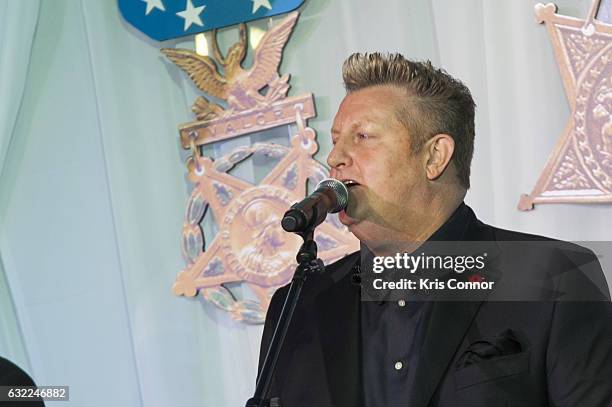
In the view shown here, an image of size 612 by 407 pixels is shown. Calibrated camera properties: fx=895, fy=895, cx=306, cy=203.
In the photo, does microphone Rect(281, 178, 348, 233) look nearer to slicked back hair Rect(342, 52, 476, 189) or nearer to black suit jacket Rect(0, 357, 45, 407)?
slicked back hair Rect(342, 52, 476, 189)

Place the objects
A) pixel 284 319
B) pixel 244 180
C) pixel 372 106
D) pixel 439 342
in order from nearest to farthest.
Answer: pixel 284 319
pixel 439 342
pixel 372 106
pixel 244 180

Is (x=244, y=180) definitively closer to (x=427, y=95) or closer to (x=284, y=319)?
(x=427, y=95)

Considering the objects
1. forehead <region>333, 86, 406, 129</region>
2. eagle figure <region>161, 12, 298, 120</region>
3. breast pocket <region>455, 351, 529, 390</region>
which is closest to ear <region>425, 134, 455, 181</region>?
forehead <region>333, 86, 406, 129</region>

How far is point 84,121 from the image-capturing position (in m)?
3.13

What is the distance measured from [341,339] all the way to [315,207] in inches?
20.8

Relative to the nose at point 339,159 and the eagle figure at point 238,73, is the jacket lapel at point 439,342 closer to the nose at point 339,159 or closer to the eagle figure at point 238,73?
the nose at point 339,159

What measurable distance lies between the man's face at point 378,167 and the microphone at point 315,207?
0.71 feet

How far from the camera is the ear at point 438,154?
1.97m

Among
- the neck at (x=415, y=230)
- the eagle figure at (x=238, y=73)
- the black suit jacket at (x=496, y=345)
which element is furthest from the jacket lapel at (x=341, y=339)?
the eagle figure at (x=238, y=73)

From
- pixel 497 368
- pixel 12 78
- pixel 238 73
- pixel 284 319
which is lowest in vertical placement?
pixel 497 368

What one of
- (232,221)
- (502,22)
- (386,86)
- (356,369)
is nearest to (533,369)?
(356,369)

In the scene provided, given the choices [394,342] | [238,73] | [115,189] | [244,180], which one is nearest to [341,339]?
[394,342]

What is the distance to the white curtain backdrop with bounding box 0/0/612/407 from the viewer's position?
279 cm

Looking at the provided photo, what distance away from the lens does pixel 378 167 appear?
189 centimetres
